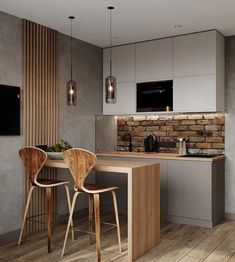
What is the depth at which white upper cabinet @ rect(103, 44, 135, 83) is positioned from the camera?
202 inches

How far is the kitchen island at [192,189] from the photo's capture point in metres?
4.27

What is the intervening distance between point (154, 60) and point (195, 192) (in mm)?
1992

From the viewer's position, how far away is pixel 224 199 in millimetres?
4758

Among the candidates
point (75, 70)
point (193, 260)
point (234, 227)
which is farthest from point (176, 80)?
point (193, 260)

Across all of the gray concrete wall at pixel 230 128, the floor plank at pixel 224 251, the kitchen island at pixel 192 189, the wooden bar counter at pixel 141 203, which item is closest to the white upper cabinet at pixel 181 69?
the gray concrete wall at pixel 230 128

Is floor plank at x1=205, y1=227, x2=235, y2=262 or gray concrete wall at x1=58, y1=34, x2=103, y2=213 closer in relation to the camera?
floor plank at x1=205, y1=227, x2=235, y2=262

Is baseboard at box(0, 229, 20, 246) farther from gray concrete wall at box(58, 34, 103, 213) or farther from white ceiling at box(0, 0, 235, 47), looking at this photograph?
white ceiling at box(0, 0, 235, 47)

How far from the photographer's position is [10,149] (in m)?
3.91

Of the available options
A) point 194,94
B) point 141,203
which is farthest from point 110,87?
point 194,94

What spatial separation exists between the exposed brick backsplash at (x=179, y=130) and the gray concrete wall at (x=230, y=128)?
0.29 ft

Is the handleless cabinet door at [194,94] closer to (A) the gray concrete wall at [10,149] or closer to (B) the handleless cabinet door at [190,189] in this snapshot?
(B) the handleless cabinet door at [190,189]

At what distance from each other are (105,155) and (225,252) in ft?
7.44

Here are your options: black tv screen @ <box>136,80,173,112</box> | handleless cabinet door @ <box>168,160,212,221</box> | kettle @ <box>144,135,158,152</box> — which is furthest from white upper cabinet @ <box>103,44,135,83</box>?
handleless cabinet door @ <box>168,160,212,221</box>

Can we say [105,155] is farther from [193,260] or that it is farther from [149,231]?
[193,260]
